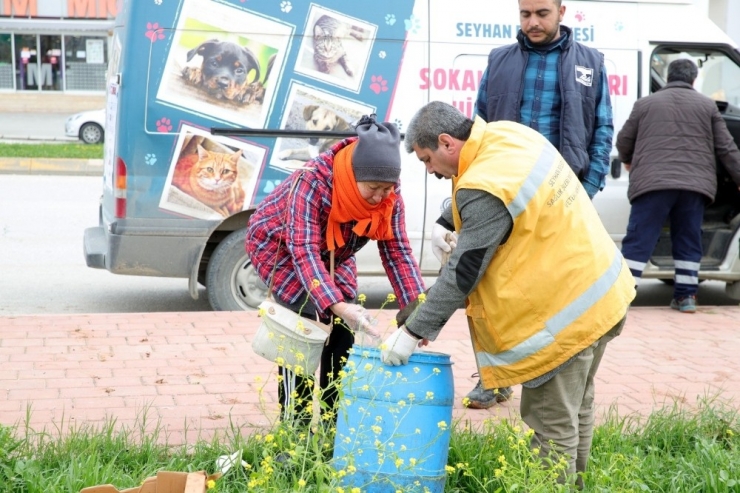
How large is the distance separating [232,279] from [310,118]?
1.26m

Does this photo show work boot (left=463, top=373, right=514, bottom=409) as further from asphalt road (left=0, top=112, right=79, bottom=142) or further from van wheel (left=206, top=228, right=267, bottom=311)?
asphalt road (left=0, top=112, right=79, bottom=142)

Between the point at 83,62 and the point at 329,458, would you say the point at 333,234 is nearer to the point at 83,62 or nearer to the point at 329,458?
the point at 329,458

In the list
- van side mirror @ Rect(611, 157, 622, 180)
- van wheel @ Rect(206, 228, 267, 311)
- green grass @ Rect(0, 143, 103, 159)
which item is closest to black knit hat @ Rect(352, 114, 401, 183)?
van wheel @ Rect(206, 228, 267, 311)

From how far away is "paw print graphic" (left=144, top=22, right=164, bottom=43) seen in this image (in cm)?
639

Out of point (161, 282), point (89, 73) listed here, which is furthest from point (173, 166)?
point (89, 73)

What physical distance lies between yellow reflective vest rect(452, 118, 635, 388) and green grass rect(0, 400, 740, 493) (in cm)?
32

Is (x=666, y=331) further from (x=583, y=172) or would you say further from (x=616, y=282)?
(x=616, y=282)

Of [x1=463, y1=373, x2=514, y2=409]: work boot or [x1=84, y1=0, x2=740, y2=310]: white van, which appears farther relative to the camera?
[x1=84, y1=0, x2=740, y2=310]: white van

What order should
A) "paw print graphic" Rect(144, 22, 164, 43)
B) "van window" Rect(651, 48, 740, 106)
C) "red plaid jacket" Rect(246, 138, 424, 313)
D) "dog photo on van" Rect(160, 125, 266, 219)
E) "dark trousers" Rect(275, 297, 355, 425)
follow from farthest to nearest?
"van window" Rect(651, 48, 740, 106), "dog photo on van" Rect(160, 125, 266, 219), "paw print graphic" Rect(144, 22, 164, 43), "dark trousers" Rect(275, 297, 355, 425), "red plaid jacket" Rect(246, 138, 424, 313)

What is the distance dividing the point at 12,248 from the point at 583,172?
261 inches

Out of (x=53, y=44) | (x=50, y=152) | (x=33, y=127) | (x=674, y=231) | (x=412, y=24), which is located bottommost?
(x=33, y=127)

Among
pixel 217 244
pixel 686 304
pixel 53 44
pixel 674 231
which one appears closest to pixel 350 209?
pixel 217 244

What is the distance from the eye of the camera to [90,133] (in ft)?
74.0

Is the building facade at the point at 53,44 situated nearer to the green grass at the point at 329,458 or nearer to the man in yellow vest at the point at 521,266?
the green grass at the point at 329,458
